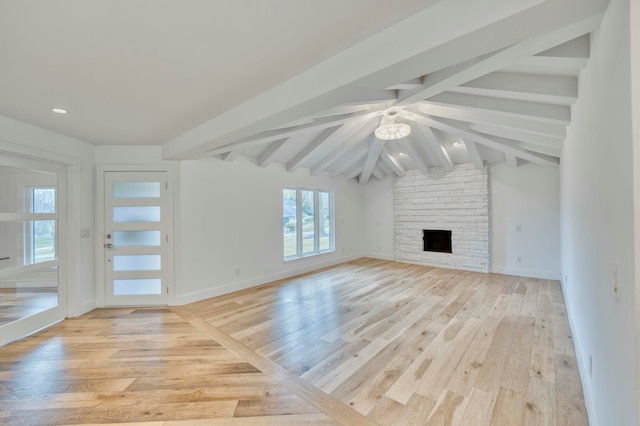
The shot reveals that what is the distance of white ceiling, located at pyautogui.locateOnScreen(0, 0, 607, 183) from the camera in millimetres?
1323

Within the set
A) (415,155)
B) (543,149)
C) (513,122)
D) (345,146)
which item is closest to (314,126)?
(345,146)

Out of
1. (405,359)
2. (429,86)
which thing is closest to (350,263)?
(405,359)

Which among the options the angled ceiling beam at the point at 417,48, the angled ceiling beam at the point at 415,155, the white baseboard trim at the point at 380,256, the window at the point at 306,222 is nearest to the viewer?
the angled ceiling beam at the point at 417,48

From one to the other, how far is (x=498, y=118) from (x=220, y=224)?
4270 millimetres

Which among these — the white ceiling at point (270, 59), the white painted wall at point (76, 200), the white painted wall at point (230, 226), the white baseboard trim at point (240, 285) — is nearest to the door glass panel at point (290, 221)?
the white painted wall at point (230, 226)

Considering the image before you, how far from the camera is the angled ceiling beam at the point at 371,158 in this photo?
17.0ft

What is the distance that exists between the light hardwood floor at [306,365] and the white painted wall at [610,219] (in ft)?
2.11

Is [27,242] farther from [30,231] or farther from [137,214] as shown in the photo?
[137,214]

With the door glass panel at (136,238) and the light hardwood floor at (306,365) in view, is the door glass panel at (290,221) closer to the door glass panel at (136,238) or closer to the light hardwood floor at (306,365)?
the light hardwood floor at (306,365)

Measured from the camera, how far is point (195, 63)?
1854 mm

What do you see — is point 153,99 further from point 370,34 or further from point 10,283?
point 10,283

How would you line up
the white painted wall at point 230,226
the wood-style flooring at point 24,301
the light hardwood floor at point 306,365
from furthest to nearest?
1. the white painted wall at point 230,226
2. the wood-style flooring at point 24,301
3. the light hardwood floor at point 306,365

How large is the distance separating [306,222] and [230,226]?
216 cm

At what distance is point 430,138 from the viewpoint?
4852 millimetres
